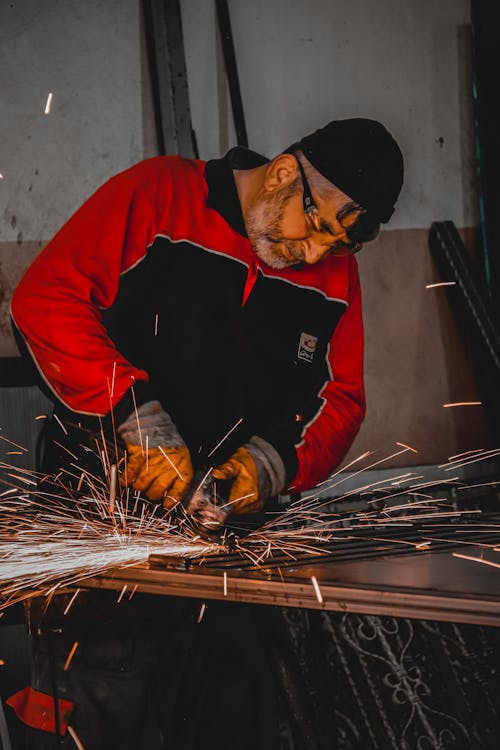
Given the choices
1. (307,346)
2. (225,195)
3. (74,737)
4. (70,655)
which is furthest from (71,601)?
(225,195)

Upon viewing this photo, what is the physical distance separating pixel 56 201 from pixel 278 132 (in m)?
1.03

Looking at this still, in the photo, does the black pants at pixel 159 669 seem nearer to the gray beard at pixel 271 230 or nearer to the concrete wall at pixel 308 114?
the gray beard at pixel 271 230

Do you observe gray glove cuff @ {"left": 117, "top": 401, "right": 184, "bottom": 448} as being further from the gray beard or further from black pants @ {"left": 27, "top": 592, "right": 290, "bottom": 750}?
the gray beard

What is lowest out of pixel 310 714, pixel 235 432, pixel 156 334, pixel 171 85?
pixel 310 714

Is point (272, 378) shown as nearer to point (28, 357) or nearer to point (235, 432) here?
point (235, 432)

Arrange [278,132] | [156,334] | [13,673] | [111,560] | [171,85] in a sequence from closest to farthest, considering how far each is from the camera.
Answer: [111,560]
[156,334]
[13,673]
[171,85]
[278,132]

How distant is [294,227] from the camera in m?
1.54

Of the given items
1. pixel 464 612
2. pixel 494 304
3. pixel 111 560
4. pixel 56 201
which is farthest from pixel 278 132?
pixel 464 612

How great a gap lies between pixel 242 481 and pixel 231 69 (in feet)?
6.63

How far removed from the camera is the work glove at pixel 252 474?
4.80 ft

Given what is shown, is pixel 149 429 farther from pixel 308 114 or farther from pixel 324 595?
pixel 308 114

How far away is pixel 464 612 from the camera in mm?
976

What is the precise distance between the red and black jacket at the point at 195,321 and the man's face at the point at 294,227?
0.05 metres

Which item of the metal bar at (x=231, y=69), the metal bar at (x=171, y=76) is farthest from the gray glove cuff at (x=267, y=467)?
the metal bar at (x=231, y=69)
